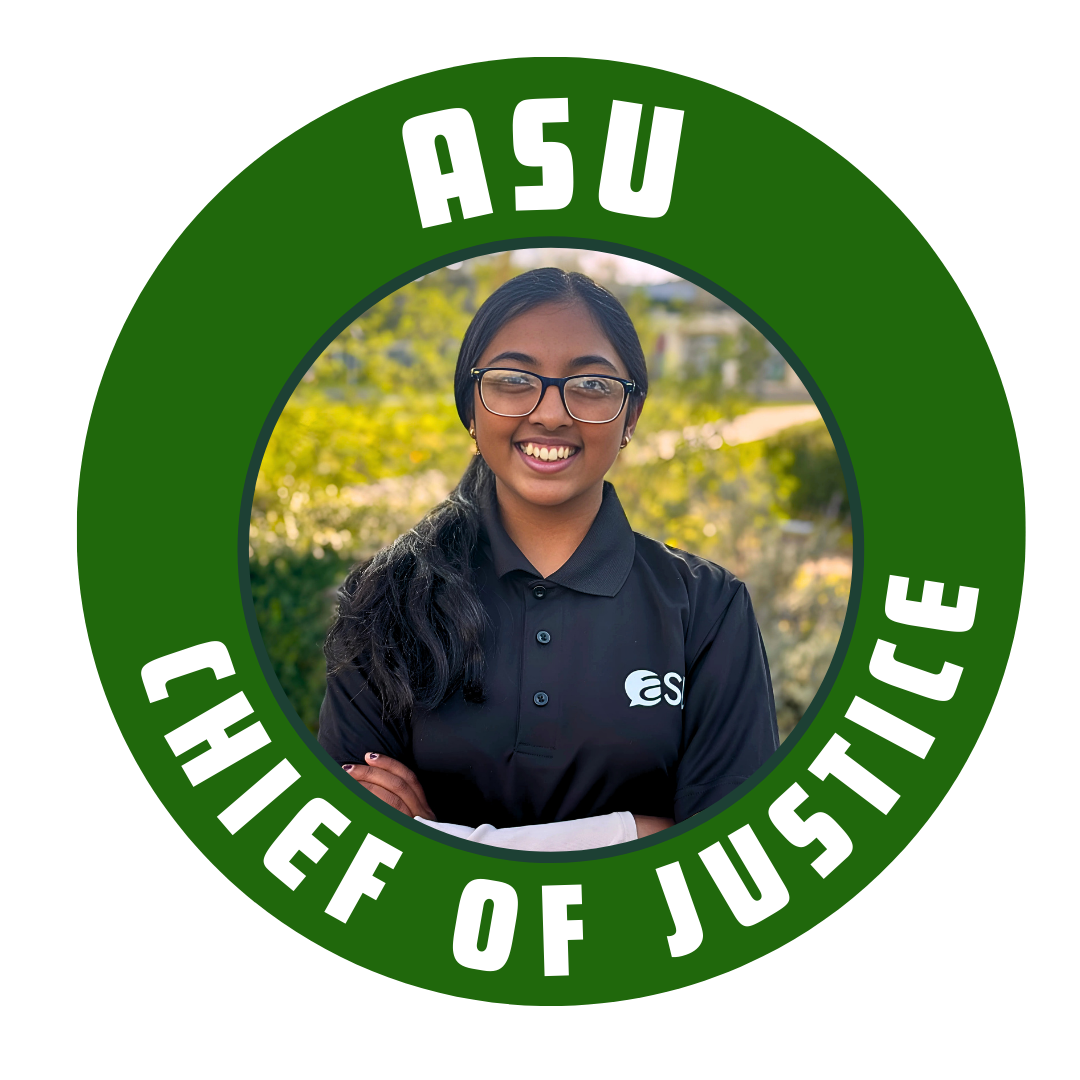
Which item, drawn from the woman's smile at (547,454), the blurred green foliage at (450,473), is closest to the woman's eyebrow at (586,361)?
the woman's smile at (547,454)

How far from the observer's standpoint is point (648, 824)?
8.67 feet

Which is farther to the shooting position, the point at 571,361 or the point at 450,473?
the point at 450,473

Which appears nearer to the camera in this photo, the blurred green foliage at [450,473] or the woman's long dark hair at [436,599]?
the woman's long dark hair at [436,599]

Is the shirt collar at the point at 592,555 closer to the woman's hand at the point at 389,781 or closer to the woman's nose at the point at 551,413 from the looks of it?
the woman's nose at the point at 551,413

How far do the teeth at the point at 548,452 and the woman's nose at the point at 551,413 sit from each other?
0.07 meters

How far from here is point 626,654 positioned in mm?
2674

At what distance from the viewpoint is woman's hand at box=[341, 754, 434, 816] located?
265cm

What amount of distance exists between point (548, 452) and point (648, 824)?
1.01 m

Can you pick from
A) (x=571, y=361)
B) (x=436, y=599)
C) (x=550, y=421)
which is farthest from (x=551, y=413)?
(x=436, y=599)

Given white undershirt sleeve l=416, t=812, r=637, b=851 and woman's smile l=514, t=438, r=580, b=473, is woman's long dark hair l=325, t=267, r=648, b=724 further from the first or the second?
white undershirt sleeve l=416, t=812, r=637, b=851

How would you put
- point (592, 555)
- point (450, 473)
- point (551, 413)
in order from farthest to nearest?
point (450, 473), point (592, 555), point (551, 413)

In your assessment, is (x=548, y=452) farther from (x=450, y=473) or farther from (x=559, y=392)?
(x=450, y=473)

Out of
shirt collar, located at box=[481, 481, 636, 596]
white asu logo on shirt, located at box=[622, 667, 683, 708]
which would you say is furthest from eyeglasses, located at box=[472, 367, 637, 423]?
white asu logo on shirt, located at box=[622, 667, 683, 708]

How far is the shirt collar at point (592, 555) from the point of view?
2.74m
